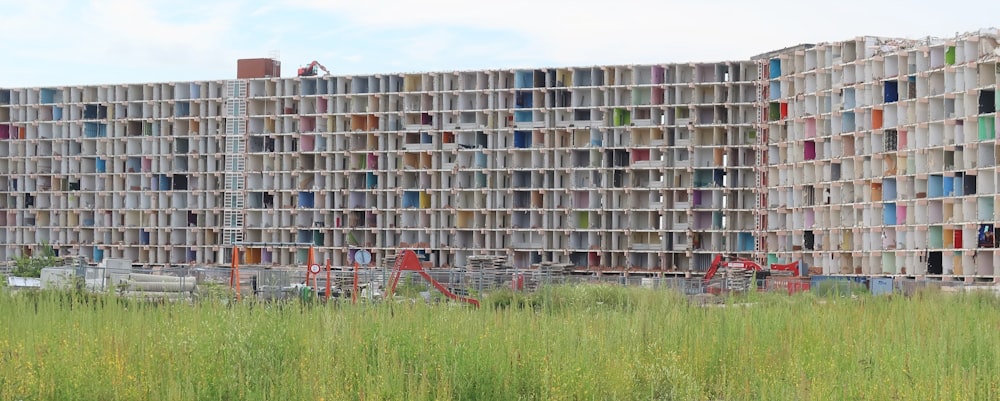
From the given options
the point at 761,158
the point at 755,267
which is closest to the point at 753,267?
the point at 755,267

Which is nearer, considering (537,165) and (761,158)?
(761,158)

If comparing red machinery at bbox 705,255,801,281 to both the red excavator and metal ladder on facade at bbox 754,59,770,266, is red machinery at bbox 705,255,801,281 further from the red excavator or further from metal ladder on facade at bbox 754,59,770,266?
metal ladder on facade at bbox 754,59,770,266

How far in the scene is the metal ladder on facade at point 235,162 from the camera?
74.1 m

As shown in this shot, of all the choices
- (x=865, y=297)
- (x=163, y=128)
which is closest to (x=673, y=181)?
(x=163, y=128)

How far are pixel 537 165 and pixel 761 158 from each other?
10.8 metres

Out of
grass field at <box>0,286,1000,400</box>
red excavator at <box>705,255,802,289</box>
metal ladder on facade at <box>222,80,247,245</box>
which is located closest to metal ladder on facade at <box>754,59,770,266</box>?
red excavator at <box>705,255,802,289</box>

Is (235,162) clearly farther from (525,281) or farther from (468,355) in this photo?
(468,355)

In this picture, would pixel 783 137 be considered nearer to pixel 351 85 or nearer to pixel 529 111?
pixel 529 111

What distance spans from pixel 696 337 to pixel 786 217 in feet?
146

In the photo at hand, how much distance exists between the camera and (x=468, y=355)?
704 inches

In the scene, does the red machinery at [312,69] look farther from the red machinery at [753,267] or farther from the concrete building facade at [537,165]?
the red machinery at [753,267]

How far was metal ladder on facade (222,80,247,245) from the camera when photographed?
74.1m

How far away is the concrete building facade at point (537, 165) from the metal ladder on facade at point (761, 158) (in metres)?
0.10

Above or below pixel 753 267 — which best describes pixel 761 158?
above
